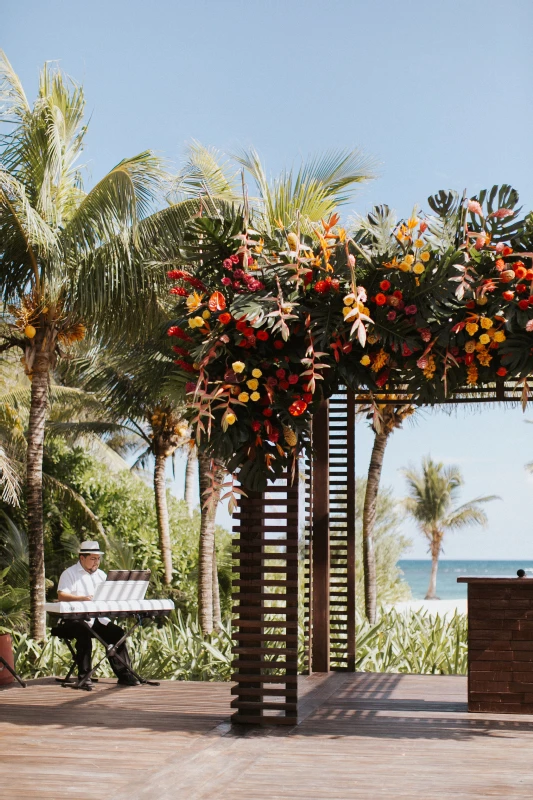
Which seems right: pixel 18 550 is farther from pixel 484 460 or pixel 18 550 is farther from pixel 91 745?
pixel 484 460

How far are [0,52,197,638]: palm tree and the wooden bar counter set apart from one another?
19.8 ft

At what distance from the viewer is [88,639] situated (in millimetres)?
8016

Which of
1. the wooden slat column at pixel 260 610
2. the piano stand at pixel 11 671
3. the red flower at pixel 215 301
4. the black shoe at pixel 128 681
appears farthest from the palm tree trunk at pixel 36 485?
the red flower at pixel 215 301

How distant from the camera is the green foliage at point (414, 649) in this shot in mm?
9742

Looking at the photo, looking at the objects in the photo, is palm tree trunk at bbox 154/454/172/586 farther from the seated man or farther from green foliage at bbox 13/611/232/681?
the seated man

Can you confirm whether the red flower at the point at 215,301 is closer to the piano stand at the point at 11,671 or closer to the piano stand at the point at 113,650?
the piano stand at the point at 113,650

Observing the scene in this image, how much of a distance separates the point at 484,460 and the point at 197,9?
116 ft

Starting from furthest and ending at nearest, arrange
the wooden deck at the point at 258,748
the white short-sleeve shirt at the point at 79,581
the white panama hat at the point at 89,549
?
1. the white panama hat at the point at 89,549
2. the white short-sleeve shirt at the point at 79,581
3. the wooden deck at the point at 258,748

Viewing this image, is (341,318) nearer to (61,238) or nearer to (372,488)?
(61,238)

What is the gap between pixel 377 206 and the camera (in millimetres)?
6453

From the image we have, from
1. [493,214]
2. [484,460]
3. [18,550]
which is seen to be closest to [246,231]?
[493,214]

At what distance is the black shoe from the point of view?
8.38 meters

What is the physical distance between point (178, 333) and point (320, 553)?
11.2ft

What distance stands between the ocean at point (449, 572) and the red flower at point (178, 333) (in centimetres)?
6380
